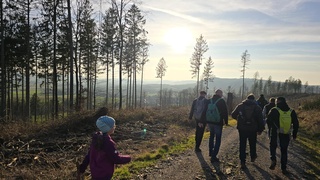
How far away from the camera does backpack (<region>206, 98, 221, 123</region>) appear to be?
8766 mm

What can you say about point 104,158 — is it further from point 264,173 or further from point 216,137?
point 264,173

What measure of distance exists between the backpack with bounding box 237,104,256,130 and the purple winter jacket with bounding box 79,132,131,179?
194 inches

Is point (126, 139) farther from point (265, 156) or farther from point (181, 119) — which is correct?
point (181, 119)

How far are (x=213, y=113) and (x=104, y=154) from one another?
547 cm

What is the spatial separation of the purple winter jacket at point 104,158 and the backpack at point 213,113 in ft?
17.2

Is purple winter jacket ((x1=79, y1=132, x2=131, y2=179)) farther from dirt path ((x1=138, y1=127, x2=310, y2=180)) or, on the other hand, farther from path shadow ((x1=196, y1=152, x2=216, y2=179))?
path shadow ((x1=196, y1=152, x2=216, y2=179))

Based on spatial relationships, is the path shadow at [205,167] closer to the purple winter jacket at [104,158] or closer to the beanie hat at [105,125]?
the purple winter jacket at [104,158]

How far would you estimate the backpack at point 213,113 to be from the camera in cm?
877

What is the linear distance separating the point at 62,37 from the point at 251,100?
23913 millimetres

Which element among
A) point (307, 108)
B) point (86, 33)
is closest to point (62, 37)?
point (86, 33)

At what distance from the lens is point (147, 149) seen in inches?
426

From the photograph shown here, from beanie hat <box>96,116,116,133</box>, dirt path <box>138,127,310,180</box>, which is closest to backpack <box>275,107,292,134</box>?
dirt path <box>138,127,310,180</box>

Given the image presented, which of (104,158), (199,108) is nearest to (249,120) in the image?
(199,108)

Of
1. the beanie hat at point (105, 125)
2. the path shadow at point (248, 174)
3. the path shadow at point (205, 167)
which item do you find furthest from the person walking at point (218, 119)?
the beanie hat at point (105, 125)
